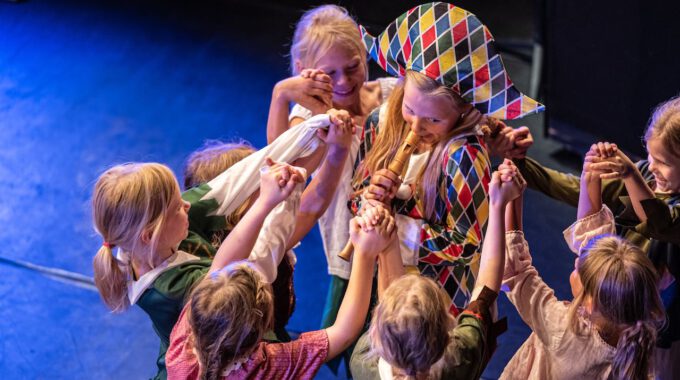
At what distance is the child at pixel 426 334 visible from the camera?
1.89 m

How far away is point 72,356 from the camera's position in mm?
3340

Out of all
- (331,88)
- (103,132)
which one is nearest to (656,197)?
(331,88)

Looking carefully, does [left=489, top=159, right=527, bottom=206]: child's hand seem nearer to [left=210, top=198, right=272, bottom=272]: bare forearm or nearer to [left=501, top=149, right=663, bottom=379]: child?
[left=501, top=149, right=663, bottom=379]: child

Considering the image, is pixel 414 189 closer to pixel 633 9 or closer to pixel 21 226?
pixel 633 9

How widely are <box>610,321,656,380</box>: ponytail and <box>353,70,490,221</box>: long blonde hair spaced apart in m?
0.64

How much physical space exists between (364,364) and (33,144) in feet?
10.6

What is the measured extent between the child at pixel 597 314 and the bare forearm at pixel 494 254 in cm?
14

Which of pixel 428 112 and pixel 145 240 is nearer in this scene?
pixel 145 240

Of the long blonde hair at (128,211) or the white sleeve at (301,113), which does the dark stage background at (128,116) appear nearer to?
the white sleeve at (301,113)

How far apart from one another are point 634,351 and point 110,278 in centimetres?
135

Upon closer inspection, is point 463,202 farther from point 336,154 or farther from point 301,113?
point 301,113

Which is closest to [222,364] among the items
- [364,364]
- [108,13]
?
[364,364]

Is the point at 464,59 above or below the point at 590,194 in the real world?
above

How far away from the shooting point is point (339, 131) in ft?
8.24
